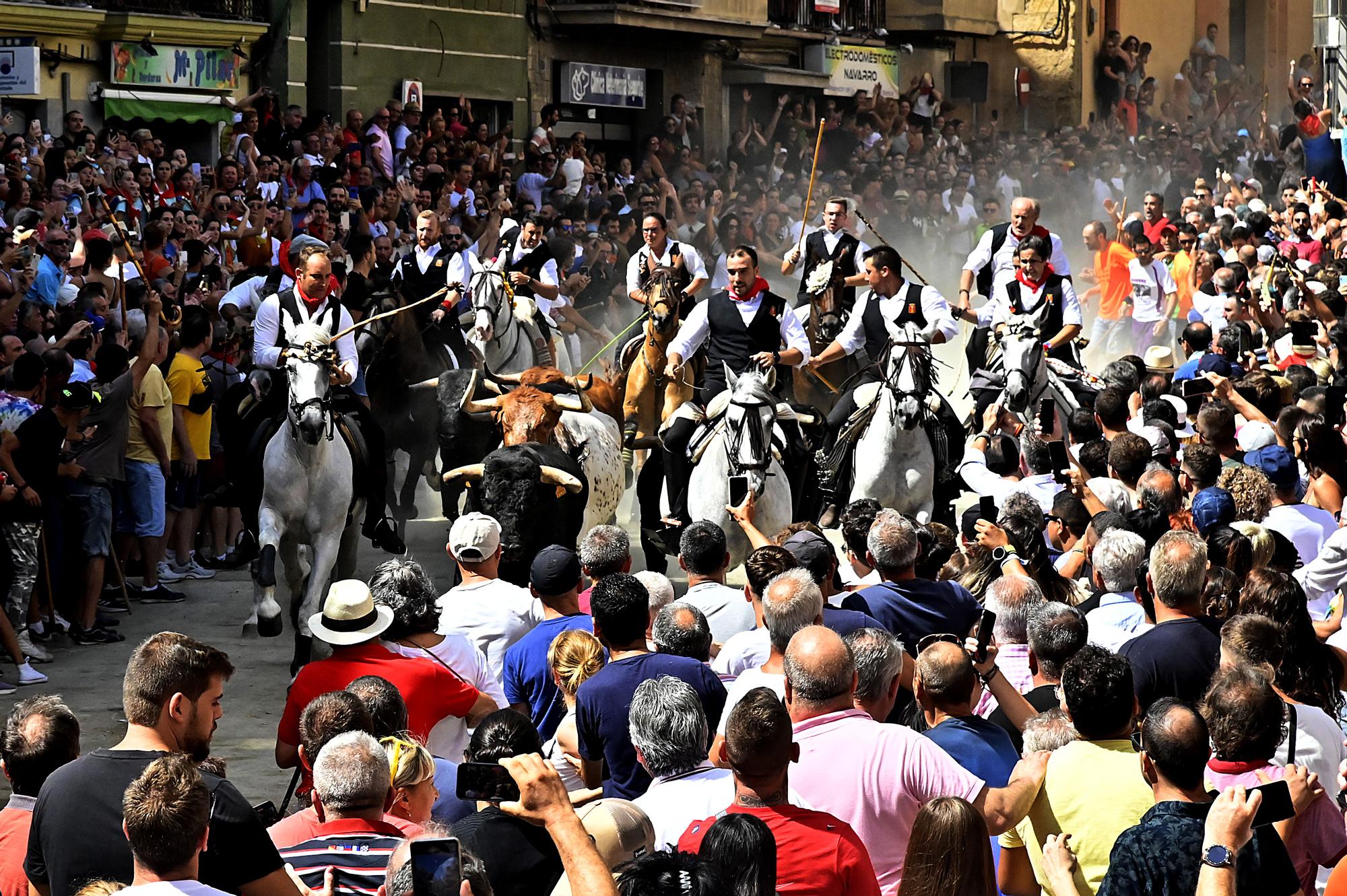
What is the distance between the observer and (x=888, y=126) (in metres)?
31.4

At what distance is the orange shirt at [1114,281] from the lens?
19344 millimetres

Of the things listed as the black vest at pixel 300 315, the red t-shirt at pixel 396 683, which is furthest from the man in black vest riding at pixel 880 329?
the red t-shirt at pixel 396 683

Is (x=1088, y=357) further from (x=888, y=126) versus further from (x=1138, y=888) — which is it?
(x=1138, y=888)

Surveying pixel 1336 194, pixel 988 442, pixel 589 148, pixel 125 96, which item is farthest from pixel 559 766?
pixel 589 148

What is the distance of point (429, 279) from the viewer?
47.5ft

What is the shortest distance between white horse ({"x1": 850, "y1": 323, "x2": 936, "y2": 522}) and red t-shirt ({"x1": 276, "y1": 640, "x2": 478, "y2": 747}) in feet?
17.4

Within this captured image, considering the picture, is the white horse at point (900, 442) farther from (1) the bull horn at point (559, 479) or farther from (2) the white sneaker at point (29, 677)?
(2) the white sneaker at point (29, 677)

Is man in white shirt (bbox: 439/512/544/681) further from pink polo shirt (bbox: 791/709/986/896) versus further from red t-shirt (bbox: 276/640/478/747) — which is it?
pink polo shirt (bbox: 791/709/986/896)

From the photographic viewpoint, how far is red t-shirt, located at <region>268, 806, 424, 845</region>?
4305 millimetres

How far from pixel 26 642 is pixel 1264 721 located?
734 centimetres

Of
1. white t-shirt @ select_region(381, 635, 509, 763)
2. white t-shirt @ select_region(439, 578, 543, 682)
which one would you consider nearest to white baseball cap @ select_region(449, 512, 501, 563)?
white t-shirt @ select_region(439, 578, 543, 682)

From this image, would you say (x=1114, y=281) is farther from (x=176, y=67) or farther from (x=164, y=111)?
(x=176, y=67)

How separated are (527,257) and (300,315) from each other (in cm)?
454

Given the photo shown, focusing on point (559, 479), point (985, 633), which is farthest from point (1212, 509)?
point (559, 479)
